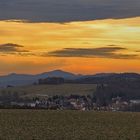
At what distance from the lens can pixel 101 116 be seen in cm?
7381

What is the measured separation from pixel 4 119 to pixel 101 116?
15.2 meters

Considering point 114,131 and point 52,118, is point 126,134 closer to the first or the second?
point 114,131

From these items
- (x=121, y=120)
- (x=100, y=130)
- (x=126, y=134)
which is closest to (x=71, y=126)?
(x=100, y=130)

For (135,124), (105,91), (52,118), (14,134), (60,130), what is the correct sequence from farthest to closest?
(105,91)
(52,118)
(135,124)
(60,130)
(14,134)

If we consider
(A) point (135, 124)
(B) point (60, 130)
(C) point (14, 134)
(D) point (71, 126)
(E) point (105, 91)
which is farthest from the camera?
(E) point (105, 91)

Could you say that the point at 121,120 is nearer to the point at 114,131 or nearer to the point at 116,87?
the point at 114,131

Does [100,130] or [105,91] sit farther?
[105,91]

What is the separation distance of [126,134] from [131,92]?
5390 inches

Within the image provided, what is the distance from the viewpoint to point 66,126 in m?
58.2

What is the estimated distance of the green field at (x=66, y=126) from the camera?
48375 millimetres

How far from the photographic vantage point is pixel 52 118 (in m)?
68.2

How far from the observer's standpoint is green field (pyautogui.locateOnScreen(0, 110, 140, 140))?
48.4m

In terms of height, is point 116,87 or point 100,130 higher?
point 116,87

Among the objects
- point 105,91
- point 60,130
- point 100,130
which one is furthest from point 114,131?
point 105,91
